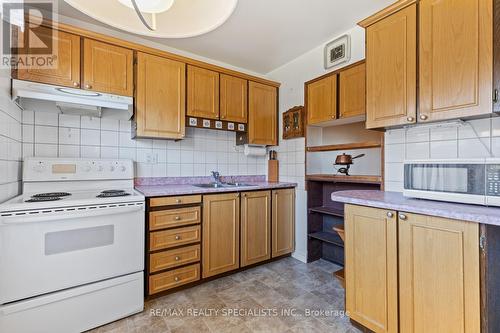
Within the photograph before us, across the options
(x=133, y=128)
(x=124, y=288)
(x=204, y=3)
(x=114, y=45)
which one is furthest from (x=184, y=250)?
(x=204, y=3)

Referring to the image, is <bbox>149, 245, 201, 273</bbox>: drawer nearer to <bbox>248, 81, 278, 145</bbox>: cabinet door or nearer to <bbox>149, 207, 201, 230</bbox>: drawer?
<bbox>149, 207, 201, 230</bbox>: drawer

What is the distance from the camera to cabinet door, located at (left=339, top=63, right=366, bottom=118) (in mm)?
2143

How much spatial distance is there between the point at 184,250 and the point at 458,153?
2.24 meters

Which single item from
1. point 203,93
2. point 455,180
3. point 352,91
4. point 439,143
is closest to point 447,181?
point 455,180

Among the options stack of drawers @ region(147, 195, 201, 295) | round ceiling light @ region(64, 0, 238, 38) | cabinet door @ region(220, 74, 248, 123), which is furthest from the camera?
cabinet door @ region(220, 74, 248, 123)

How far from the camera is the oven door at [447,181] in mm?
1222

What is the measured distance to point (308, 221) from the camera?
8.93 ft

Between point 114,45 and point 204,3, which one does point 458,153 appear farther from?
point 114,45

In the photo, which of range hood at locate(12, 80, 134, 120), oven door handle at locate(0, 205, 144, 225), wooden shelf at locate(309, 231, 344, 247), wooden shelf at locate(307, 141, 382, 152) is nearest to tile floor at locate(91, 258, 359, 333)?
wooden shelf at locate(309, 231, 344, 247)

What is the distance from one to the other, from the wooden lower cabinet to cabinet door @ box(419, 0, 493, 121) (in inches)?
27.9

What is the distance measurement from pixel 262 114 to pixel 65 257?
2.36 m

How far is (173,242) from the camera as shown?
2.03 m

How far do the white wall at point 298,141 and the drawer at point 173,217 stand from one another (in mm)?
1276

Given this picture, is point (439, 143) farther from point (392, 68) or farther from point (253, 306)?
point (253, 306)
